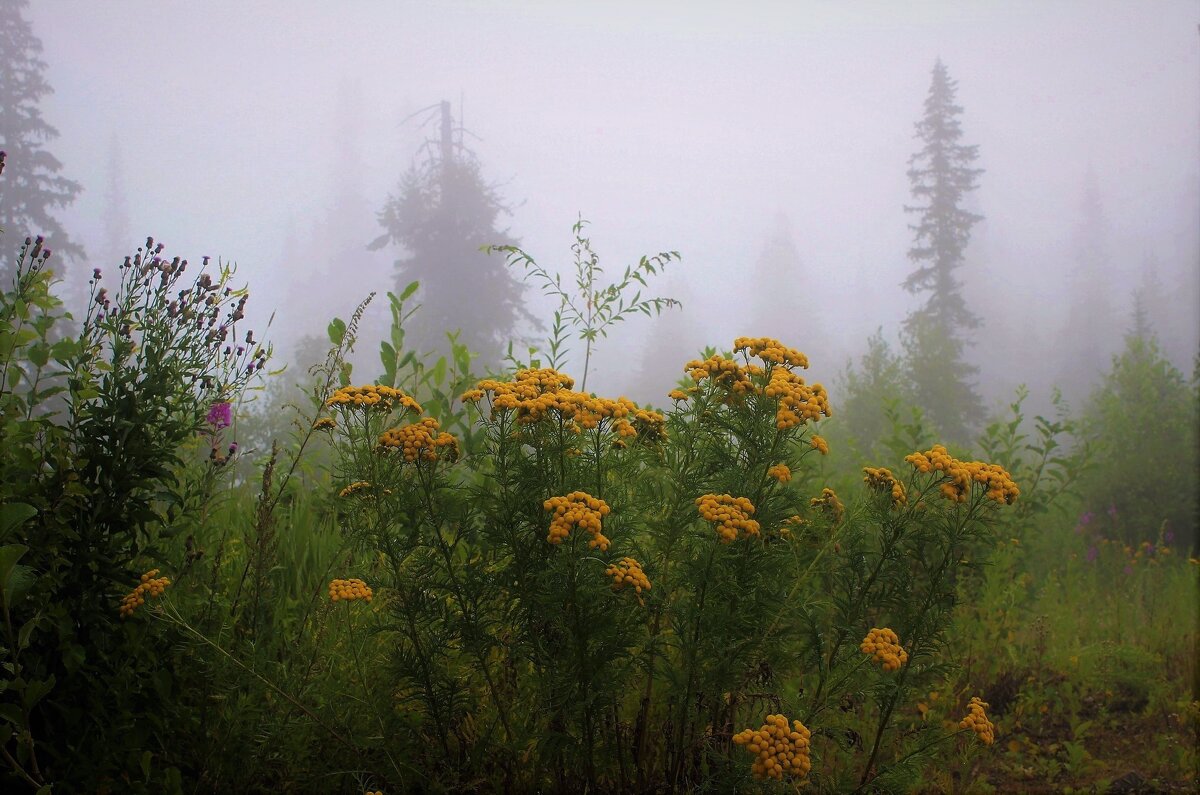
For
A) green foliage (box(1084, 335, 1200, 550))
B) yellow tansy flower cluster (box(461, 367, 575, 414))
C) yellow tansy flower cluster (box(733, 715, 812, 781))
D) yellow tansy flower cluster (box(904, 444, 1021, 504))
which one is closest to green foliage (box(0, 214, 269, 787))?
yellow tansy flower cluster (box(461, 367, 575, 414))

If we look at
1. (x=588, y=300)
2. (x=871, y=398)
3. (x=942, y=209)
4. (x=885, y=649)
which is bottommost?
(x=885, y=649)

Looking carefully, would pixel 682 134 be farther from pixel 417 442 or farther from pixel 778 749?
pixel 778 749

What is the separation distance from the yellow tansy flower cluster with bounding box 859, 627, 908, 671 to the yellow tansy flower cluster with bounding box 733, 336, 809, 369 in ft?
1.72

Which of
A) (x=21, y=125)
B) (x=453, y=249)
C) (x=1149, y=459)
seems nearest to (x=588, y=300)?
(x=1149, y=459)

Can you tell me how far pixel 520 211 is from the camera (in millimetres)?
33406

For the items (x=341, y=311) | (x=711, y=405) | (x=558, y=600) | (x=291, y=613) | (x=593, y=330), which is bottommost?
(x=291, y=613)

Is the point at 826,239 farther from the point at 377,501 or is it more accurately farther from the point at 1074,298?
the point at 377,501

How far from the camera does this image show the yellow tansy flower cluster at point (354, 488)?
1.31m

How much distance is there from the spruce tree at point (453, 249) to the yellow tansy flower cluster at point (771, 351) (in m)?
11.6

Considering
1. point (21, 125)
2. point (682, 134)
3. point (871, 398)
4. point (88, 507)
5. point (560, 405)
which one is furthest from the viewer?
point (682, 134)

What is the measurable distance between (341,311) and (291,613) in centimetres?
1862

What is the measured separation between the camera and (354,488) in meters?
1.33

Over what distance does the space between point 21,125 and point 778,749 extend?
1270 centimetres

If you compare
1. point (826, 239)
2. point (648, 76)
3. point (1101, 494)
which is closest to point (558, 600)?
point (1101, 494)
